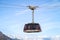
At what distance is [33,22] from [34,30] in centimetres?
89

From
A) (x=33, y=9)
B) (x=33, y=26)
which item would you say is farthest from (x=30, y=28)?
(x=33, y=9)

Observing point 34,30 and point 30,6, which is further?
point 34,30

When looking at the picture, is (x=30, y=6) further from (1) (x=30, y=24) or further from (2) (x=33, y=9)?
(1) (x=30, y=24)

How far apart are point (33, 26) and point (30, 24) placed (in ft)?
1.31

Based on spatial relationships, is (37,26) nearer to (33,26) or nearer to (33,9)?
(33,26)

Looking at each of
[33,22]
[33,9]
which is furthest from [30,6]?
[33,22]

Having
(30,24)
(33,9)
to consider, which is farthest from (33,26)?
(33,9)

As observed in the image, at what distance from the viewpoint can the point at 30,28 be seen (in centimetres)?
2880

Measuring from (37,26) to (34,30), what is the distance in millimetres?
552

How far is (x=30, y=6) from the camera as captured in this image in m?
26.8

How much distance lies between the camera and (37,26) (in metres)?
28.7

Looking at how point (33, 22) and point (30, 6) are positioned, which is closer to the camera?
point (30, 6)

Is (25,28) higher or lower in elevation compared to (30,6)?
lower

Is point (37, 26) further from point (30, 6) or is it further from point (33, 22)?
point (30, 6)
